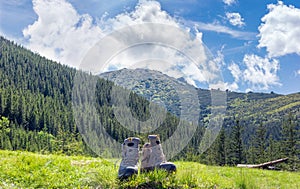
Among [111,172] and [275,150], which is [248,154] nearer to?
[275,150]

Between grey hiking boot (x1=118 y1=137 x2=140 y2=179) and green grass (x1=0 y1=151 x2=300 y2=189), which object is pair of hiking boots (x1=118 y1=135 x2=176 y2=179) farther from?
green grass (x1=0 y1=151 x2=300 y2=189)

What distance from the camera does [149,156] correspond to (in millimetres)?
10859

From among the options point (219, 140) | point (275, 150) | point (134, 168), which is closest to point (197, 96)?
point (134, 168)

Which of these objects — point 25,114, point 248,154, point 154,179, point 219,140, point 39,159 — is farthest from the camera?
point 25,114

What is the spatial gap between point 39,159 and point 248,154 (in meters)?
92.8

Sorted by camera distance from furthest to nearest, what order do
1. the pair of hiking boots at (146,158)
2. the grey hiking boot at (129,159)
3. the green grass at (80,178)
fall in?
the pair of hiking boots at (146,158), the grey hiking boot at (129,159), the green grass at (80,178)

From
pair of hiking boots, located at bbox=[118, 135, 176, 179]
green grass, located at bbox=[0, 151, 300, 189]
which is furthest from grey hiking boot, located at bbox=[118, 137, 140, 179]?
green grass, located at bbox=[0, 151, 300, 189]

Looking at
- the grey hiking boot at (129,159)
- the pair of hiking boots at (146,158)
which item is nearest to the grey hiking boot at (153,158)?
the pair of hiking boots at (146,158)

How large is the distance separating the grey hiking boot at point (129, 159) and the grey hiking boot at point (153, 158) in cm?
29

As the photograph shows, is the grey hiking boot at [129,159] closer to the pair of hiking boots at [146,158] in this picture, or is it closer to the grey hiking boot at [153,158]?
the pair of hiking boots at [146,158]

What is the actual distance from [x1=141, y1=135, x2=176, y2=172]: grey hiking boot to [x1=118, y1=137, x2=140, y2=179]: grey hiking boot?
0.94 ft

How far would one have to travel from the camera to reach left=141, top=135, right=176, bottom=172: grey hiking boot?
10562mm

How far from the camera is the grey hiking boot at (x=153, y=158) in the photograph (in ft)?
34.7

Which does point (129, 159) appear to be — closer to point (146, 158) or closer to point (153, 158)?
point (146, 158)
